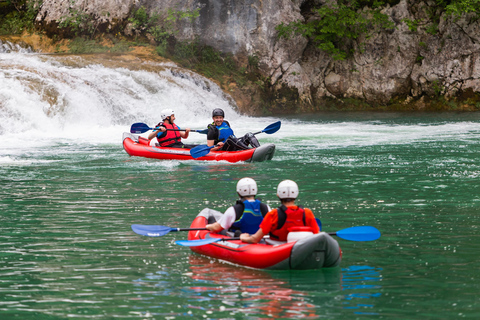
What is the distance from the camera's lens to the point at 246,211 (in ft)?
19.5

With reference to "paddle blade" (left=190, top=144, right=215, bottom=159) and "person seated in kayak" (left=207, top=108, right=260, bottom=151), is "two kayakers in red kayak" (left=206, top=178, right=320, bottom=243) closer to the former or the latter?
"paddle blade" (left=190, top=144, right=215, bottom=159)

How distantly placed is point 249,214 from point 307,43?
22.8 m

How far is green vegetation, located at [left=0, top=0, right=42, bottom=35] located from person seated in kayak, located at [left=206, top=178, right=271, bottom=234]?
23039 millimetres

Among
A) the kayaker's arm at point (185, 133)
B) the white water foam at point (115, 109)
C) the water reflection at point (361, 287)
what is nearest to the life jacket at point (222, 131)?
the kayaker's arm at point (185, 133)

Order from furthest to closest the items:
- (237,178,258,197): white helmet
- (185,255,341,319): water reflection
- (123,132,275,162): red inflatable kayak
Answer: (123,132,275,162): red inflatable kayak → (237,178,258,197): white helmet → (185,255,341,319): water reflection

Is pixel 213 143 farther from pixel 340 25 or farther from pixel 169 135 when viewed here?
pixel 340 25

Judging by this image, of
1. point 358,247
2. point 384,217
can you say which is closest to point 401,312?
point 358,247

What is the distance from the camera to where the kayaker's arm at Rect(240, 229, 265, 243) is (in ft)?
18.6

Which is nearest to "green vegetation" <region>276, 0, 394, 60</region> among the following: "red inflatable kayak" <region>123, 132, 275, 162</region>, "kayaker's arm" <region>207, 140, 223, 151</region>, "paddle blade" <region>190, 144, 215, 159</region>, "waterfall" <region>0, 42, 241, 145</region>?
"waterfall" <region>0, 42, 241, 145</region>

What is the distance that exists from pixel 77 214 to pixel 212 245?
8.40 ft

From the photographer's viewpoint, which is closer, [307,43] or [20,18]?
[20,18]

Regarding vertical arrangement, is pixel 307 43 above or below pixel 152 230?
above

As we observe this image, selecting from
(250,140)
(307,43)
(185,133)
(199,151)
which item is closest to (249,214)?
(199,151)

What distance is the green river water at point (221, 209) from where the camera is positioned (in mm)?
4727
